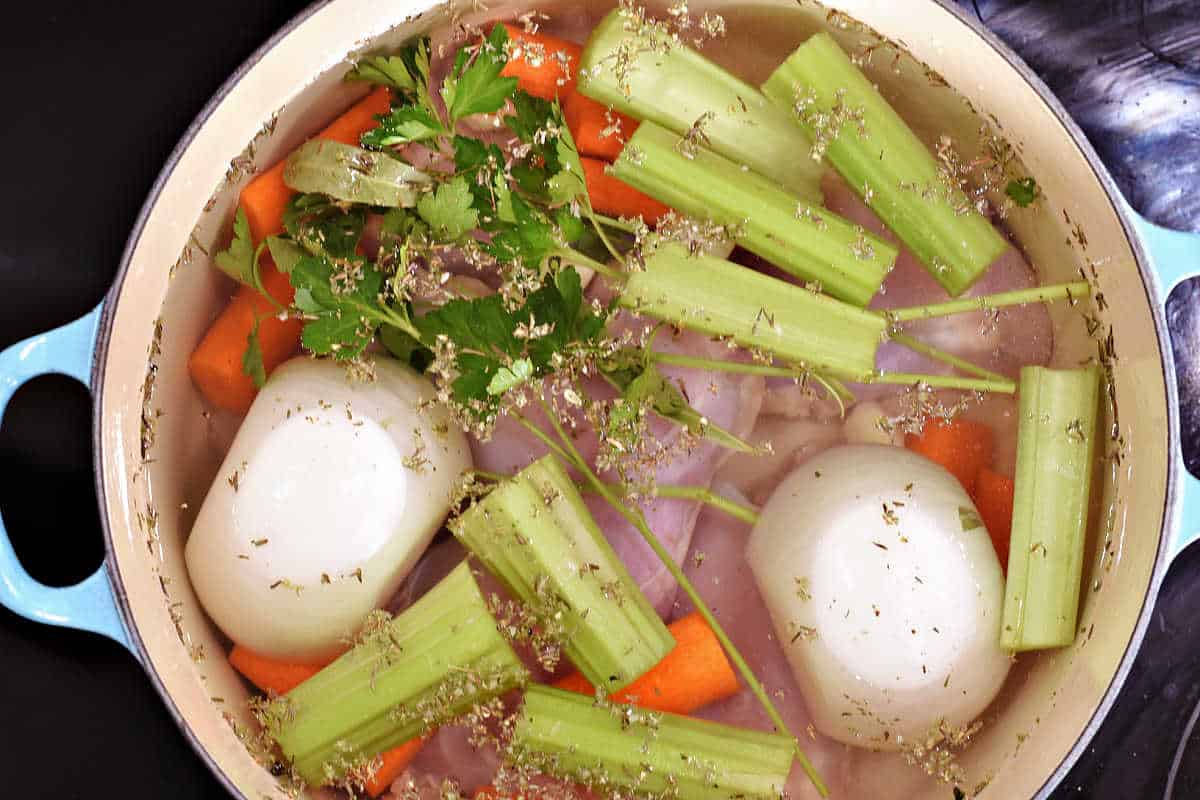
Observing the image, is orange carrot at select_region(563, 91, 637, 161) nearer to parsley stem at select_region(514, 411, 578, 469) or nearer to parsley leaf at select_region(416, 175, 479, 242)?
parsley leaf at select_region(416, 175, 479, 242)

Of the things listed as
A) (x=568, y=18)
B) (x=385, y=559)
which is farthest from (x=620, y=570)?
(x=568, y=18)

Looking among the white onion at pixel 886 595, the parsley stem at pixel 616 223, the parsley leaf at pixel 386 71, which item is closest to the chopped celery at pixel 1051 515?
the white onion at pixel 886 595

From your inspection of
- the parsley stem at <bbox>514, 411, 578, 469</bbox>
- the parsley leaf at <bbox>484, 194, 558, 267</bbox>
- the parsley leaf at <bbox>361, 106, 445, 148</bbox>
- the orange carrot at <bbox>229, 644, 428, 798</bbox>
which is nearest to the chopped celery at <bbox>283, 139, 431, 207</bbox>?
the parsley leaf at <bbox>361, 106, 445, 148</bbox>

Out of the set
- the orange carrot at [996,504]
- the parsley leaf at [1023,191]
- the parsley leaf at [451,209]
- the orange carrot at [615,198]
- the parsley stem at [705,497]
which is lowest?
the orange carrot at [996,504]

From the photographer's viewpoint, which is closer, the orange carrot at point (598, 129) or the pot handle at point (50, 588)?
the pot handle at point (50, 588)

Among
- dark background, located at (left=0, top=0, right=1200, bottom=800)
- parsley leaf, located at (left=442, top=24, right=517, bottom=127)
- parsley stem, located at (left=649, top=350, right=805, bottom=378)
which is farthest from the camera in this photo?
dark background, located at (left=0, top=0, right=1200, bottom=800)

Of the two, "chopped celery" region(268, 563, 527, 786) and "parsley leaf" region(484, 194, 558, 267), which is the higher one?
"parsley leaf" region(484, 194, 558, 267)

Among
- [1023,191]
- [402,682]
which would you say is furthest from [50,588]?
[1023,191]

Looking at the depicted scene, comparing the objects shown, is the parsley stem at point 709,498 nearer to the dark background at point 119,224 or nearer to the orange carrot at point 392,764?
the orange carrot at point 392,764
